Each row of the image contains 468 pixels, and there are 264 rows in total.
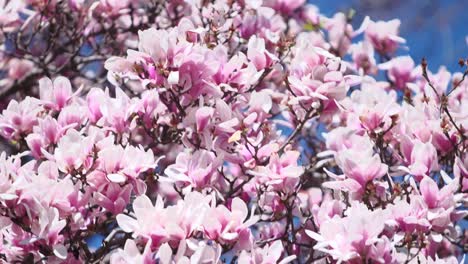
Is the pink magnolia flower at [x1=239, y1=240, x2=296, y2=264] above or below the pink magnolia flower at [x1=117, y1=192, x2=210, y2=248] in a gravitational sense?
below

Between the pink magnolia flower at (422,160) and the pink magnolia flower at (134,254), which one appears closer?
the pink magnolia flower at (134,254)

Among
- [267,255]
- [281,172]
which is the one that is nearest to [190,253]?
[267,255]

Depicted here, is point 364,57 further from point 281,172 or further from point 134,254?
point 134,254

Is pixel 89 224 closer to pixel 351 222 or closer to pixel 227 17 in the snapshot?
pixel 351 222

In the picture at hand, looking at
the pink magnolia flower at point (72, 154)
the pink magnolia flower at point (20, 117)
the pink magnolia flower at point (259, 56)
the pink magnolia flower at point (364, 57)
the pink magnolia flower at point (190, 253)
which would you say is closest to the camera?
the pink magnolia flower at point (190, 253)

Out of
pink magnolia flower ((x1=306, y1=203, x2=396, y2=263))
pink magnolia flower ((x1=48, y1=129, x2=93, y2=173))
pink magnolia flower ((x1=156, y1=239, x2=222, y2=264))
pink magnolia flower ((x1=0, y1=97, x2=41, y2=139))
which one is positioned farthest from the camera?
pink magnolia flower ((x1=0, y1=97, x2=41, y2=139))

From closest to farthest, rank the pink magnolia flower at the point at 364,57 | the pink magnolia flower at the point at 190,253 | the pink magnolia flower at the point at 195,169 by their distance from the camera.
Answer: the pink magnolia flower at the point at 190,253 < the pink magnolia flower at the point at 195,169 < the pink magnolia flower at the point at 364,57

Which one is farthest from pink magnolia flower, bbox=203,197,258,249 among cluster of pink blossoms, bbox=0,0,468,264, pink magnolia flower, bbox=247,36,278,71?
pink magnolia flower, bbox=247,36,278,71

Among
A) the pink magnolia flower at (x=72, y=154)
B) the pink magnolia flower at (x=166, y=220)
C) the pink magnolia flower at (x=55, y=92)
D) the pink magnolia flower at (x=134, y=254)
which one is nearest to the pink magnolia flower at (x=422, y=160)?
the pink magnolia flower at (x=166, y=220)

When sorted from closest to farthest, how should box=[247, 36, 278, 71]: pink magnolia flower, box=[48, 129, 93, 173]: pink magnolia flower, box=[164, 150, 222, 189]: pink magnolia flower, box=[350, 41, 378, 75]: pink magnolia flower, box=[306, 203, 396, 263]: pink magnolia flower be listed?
box=[306, 203, 396, 263]: pink magnolia flower
box=[48, 129, 93, 173]: pink magnolia flower
box=[164, 150, 222, 189]: pink magnolia flower
box=[247, 36, 278, 71]: pink magnolia flower
box=[350, 41, 378, 75]: pink magnolia flower

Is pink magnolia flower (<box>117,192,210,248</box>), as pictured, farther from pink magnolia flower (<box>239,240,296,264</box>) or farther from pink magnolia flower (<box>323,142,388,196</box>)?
pink magnolia flower (<box>323,142,388,196</box>)

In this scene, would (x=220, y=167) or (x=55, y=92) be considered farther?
(x=55, y=92)

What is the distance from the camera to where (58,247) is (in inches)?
101

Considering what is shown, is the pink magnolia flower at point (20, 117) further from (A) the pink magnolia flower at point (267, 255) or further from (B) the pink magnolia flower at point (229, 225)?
(A) the pink magnolia flower at point (267, 255)
